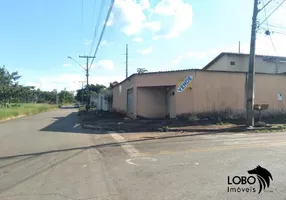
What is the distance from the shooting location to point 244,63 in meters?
32.8

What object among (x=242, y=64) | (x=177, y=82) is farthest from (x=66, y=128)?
(x=242, y=64)

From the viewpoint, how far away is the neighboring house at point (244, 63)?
107ft

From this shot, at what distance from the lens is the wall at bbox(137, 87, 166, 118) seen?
26.6 m

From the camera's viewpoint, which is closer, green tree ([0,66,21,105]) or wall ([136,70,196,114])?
wall ([136,70,196,114])

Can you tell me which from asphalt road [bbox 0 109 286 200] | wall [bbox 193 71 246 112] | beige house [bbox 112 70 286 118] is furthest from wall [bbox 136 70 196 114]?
asphalt road [bbox 0 109 286 200]

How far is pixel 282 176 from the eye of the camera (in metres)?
6.93

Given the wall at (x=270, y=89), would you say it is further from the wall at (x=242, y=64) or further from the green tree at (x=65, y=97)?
the green tree at (x=65, y=97)

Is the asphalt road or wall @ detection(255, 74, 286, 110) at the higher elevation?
wall @ detection(255, 74, 286, 110)

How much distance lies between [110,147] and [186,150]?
2.82 meters

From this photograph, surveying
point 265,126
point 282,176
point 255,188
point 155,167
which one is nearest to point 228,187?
point 255,188

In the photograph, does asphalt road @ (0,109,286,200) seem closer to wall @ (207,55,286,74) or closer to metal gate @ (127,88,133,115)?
metal gate @ (127,88,133,115)

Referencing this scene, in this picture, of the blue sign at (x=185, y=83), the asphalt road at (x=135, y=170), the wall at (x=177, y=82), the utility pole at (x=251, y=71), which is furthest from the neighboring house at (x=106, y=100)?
the asphalt road at (x=135, y=170)

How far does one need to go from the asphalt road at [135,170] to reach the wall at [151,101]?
1448 centimetres

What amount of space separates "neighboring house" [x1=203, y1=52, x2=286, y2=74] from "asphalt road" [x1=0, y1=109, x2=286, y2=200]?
2183 cm
